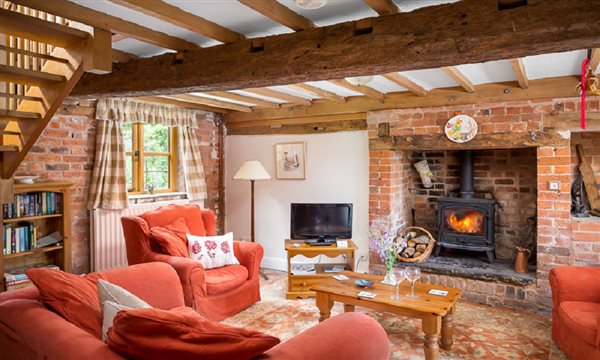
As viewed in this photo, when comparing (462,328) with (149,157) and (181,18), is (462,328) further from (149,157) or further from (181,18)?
(149,157)

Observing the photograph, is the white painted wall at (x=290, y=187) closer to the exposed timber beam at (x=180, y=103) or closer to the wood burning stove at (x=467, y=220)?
the exposed timber beam at (x=180, y=103)

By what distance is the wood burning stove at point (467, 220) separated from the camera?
436 centimetres

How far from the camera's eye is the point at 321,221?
15.2 ft

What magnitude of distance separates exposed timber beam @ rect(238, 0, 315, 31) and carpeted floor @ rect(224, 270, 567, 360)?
235cm

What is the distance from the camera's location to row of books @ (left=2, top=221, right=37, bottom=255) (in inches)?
139

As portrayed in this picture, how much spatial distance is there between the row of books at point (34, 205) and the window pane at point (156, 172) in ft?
4.17

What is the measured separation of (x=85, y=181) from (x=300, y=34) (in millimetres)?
3172

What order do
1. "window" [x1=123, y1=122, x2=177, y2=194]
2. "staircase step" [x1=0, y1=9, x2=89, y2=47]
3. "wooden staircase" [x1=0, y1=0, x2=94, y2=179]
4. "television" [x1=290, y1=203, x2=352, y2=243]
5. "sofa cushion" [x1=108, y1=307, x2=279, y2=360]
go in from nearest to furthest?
"sofa cushion" [x1=108, y1=307, x2=279, y2=360]
"staircase step" [x1=0, y1=9, x2=89, y2=47]
"wooden staircase" [x1=0, y1=0, x2=94, y2=179]
"television" [x1=290, y1=203, x2=352, y2=243]
"window" [x1=123, y1=122, x2=177, y2=194]

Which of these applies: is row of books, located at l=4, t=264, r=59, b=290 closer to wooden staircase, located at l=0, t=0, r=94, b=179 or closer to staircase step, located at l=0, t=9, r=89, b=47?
wooden staircase, located at l=0, t=0, r=94, b=179

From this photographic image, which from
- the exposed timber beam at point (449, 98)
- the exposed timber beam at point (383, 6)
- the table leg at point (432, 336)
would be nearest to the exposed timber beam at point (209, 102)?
the exposed timber beam at point (449, 98)

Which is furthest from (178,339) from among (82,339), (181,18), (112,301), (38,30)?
(38,30)

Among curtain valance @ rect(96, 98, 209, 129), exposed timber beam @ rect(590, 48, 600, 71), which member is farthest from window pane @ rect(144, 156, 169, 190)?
exposed timber beam @ rect(590, 48, 600, 71)

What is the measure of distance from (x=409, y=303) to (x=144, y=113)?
11.7 ft

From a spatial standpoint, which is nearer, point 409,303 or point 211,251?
point 409,303
